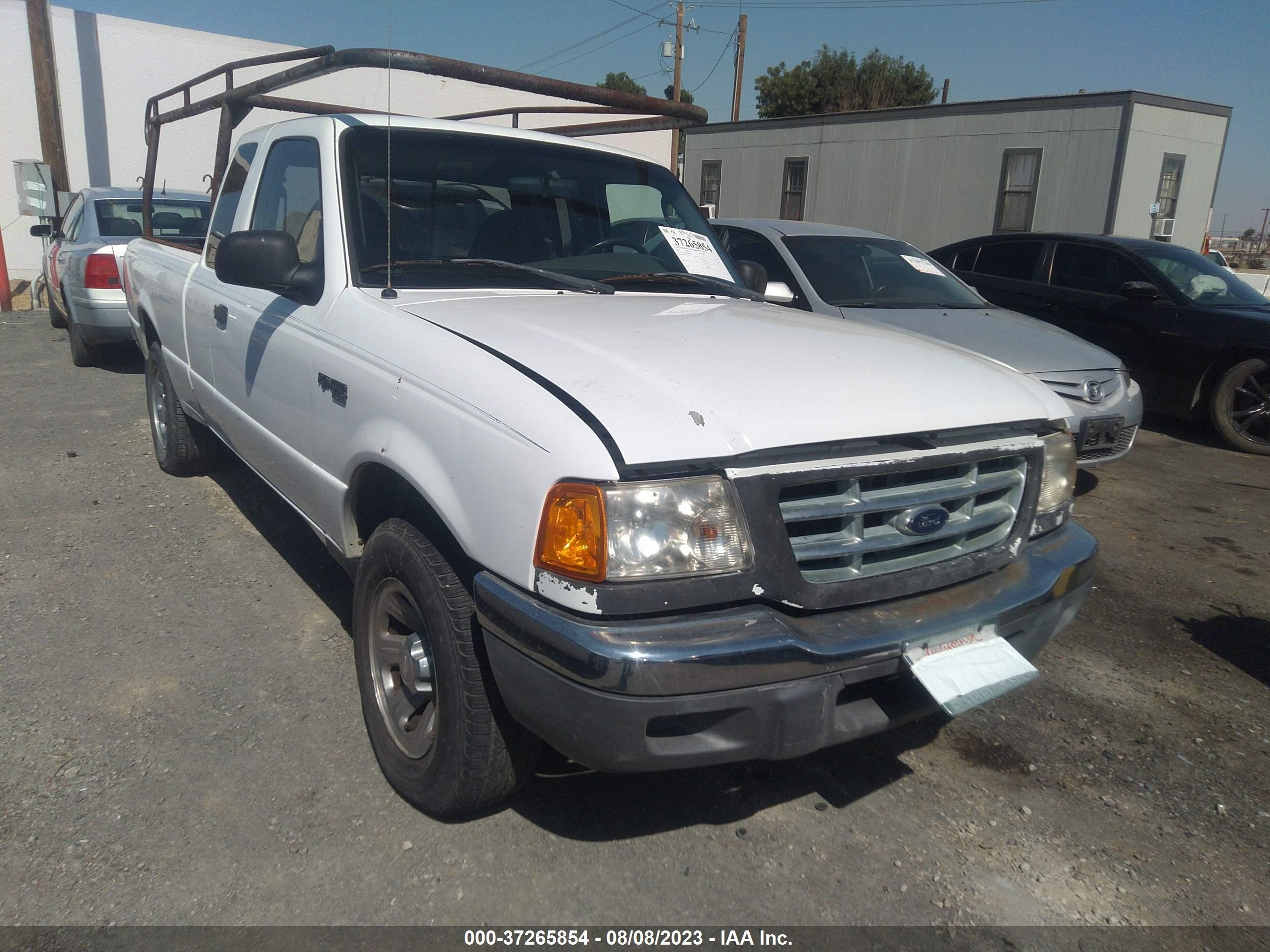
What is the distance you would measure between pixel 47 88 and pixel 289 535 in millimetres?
11771

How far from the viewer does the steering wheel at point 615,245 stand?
3557 millimetres

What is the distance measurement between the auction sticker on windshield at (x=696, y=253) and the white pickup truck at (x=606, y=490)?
1.19 ft

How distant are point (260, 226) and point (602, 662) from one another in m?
2.77

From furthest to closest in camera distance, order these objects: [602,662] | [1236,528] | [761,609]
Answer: [1236,528] < [761,609] < [602,662]

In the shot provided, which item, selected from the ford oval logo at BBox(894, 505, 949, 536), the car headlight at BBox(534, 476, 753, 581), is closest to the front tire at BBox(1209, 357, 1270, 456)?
the ford oval logo at BBox(894, 505, 949, 536)

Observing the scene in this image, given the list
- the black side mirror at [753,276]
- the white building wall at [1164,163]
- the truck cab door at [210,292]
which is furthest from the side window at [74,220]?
the white building wall at [1164,163]

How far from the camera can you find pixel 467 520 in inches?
83.4

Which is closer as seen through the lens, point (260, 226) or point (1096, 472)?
point (260, 226)

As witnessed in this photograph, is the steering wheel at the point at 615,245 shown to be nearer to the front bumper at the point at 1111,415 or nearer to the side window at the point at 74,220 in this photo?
the front bumper at the point at 1111,415

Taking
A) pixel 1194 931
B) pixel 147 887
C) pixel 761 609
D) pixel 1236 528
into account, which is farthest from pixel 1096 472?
pixel 147 887

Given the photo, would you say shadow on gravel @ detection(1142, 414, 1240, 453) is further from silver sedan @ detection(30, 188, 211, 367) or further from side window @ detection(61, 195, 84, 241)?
side window @ detection(61, 195, 84, 241)

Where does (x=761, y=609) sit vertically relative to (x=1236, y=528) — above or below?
above

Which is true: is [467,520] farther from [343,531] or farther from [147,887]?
[147,887]

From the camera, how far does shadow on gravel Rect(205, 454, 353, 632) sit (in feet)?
13.2
